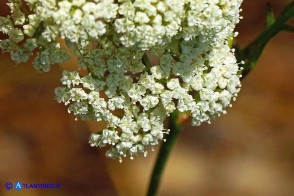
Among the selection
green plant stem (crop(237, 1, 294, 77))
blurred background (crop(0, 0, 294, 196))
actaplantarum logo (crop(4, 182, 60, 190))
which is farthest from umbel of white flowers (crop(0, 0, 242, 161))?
blurred background (crop(0, 0, 294, 196))

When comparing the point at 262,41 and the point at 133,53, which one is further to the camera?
the point at 262,41

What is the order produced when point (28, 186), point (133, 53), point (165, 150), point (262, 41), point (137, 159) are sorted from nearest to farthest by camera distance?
point (133, 53)
point (262, 41)
point (165, 150)
point (28, 186)
point (137, 159)

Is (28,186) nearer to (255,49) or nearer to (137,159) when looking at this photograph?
Answer: (137,159)

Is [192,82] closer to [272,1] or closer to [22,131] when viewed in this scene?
[22,131]

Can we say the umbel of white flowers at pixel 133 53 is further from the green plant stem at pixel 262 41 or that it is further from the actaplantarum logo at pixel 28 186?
the actaplantarum logo at pixel 28 186

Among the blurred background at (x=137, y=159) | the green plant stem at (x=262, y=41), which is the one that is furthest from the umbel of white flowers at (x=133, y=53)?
the blurred background at (x=137, y=159)

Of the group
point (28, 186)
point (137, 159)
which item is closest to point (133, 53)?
point (28, 186)
